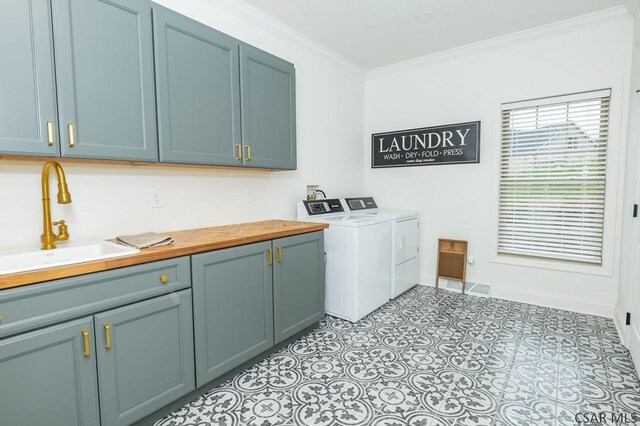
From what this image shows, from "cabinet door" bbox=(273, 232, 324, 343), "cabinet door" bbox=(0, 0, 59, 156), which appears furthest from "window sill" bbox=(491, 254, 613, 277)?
"cabinet door" bbox=(0, 0, 59, 156)

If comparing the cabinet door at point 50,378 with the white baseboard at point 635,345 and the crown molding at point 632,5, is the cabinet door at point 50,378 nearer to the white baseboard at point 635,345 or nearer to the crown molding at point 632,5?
the white baseboard at point 635,345

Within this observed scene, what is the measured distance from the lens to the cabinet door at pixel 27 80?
1.37 meters

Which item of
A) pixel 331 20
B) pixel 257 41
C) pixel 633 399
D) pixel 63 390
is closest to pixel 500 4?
pixel 331 20

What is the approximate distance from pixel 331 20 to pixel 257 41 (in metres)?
0.69

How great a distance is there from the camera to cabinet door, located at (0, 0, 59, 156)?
1.37 m

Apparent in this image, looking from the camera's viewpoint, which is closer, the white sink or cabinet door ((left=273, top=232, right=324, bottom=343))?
the white sink

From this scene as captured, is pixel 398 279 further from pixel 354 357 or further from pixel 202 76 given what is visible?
pixel 202 76

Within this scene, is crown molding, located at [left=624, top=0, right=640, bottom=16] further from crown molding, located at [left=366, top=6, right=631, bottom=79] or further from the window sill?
the window sill

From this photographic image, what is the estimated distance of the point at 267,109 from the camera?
8.29 ft

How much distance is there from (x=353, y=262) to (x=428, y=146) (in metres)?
1.80

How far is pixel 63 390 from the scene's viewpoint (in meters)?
1.34

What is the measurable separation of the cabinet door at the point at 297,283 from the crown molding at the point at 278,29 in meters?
1.88

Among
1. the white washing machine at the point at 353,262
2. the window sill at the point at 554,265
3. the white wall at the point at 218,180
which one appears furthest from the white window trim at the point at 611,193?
the white wall at the point at 218,180

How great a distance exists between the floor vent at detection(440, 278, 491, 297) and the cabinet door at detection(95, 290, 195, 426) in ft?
9.53
